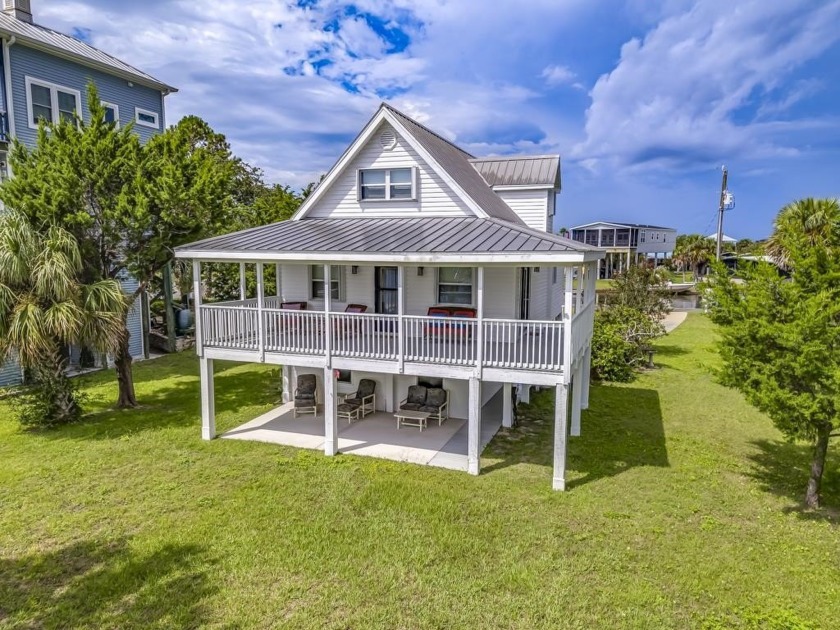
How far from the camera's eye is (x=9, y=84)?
17641 millimetres

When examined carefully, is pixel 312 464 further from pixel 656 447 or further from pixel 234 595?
pixel 656 447

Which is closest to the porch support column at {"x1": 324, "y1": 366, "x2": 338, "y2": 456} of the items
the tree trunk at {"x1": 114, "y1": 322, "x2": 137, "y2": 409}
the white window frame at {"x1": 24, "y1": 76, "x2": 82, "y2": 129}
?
the tree trunk at {"x1": 114, "y1": 322, "x2": 137, "y2": 409}

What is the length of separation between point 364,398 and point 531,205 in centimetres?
926

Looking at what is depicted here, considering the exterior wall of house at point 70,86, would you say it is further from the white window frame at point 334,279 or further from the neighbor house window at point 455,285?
the neighbor house window at point 455,285

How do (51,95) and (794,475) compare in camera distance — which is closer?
(794,475)

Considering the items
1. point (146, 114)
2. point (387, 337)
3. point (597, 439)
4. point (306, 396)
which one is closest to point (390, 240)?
point (387, 337)

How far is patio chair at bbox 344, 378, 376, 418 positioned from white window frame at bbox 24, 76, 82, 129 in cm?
1441

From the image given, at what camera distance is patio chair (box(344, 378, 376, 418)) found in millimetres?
14719

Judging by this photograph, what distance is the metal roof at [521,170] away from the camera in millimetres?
18469

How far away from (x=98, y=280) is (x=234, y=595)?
11.0 meters

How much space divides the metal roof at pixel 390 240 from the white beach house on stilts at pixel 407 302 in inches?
2.1

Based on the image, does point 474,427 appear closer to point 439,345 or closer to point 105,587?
point 439,345

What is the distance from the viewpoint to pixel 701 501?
9758mm

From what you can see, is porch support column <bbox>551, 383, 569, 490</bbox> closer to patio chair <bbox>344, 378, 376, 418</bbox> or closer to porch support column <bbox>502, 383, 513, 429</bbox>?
porch support column <bbox>502, 383, 513, 429</bbox>
